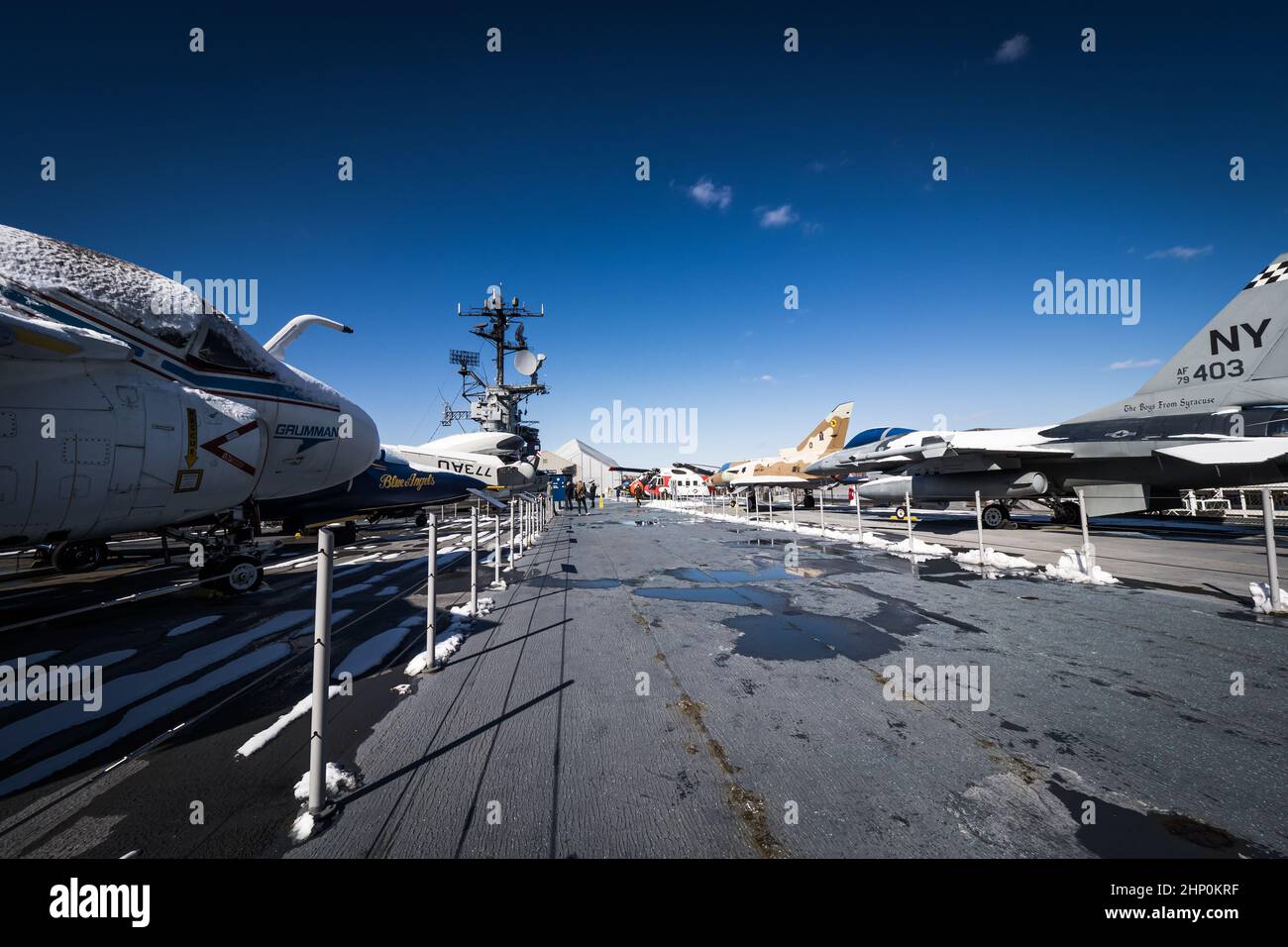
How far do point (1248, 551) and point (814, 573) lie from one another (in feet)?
29.0

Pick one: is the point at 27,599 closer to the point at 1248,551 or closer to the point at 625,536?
the point at 625,536

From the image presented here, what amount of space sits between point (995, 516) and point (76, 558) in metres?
24.7

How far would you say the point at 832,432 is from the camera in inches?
1127

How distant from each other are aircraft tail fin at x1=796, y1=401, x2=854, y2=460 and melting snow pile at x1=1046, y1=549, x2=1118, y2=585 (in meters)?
21.7

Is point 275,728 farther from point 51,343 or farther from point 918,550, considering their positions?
point 918,550

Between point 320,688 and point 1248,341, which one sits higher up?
point 1248,341

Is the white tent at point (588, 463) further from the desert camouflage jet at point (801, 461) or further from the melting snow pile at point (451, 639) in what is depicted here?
the melting snow pile at point (451, 639)

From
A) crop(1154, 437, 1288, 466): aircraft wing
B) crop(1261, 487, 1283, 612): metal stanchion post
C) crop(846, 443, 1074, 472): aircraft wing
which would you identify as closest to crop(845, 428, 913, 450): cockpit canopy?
crop(846, 443, 1074, 472): aircraft wing

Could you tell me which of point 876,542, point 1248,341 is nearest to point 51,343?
point 876,542

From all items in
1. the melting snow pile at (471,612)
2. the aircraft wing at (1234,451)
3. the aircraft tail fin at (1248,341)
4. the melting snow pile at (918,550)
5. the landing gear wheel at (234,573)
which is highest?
the aircraft tail fin at (1248,341)

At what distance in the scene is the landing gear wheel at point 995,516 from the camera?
15359 mm

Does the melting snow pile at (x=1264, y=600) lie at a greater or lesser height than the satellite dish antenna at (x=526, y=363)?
lesser

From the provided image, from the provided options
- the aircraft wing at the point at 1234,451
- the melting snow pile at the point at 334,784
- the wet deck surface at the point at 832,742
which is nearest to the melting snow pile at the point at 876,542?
the wet deck surface at the point at 832,742

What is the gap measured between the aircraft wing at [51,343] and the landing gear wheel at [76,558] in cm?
864
